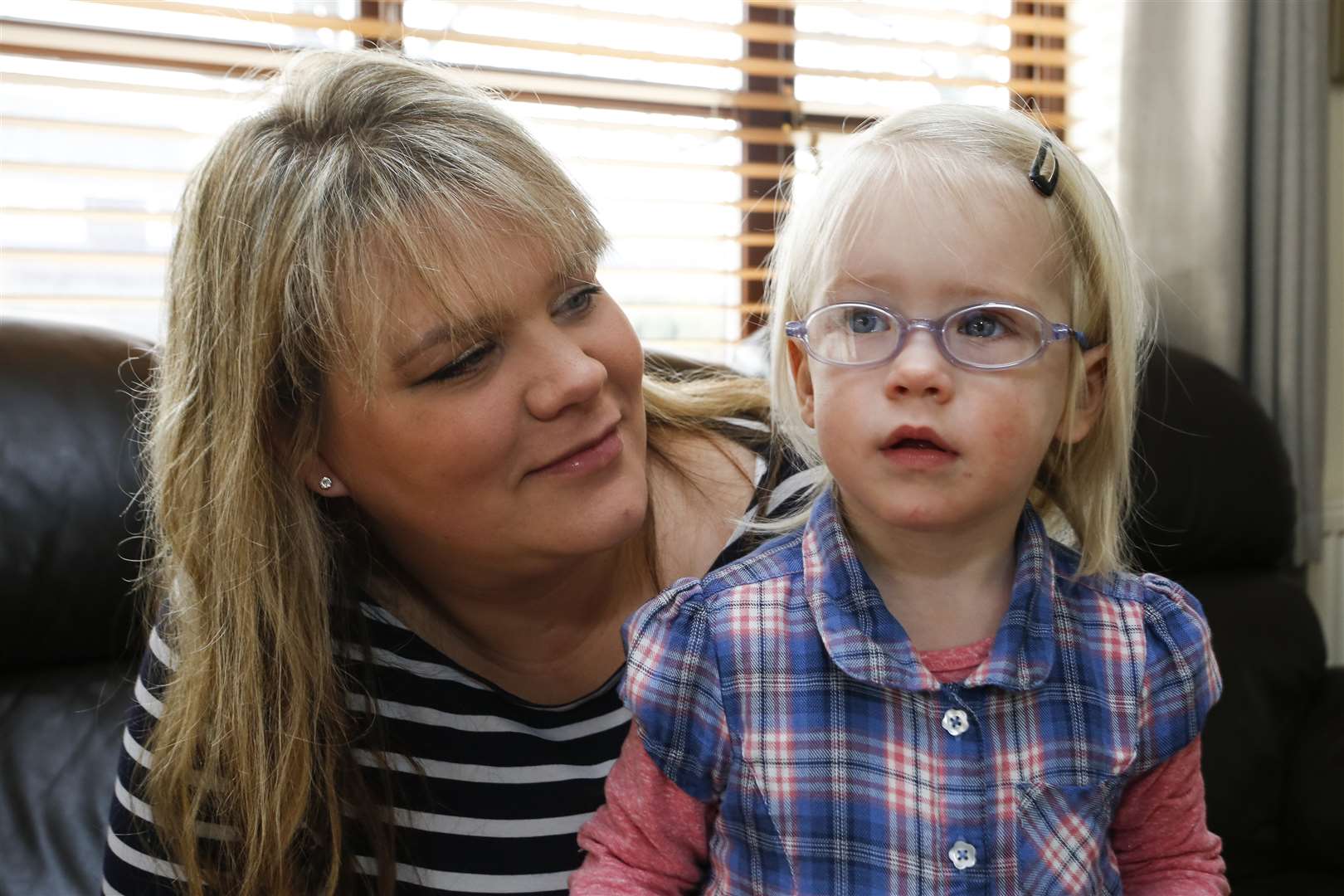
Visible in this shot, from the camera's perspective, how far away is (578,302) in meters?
1.14

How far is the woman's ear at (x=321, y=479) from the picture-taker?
1.19 metres

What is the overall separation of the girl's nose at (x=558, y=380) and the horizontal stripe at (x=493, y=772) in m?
0.40

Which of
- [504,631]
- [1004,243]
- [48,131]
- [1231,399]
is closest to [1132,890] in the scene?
[1004,243]

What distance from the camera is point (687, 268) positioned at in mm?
2998

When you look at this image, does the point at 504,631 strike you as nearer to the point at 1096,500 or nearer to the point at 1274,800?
the point at 1096,500

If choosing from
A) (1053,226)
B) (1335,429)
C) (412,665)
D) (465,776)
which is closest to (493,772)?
(465,776)

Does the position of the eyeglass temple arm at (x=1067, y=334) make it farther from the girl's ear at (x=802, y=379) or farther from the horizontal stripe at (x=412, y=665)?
the horizontal stripe at (x=412, y=665)

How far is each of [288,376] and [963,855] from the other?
0.73 m

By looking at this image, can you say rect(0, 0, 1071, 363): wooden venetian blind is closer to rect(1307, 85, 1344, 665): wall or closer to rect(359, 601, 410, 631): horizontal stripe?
rect(1307, 85, 1344, 665): wall

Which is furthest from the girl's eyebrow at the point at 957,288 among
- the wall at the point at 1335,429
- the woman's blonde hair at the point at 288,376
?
the wall at the point at 1335,429

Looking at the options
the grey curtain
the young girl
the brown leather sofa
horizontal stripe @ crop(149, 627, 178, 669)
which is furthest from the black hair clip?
the grey curtain

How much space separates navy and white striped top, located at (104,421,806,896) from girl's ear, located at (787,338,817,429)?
0.24m

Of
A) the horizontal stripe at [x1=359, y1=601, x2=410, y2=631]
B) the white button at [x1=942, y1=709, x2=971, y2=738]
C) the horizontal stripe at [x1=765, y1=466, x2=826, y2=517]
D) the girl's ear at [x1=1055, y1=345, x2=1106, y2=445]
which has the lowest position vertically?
the horizontal stripe at [x1=359, y1=601, x2=410, y2=631]

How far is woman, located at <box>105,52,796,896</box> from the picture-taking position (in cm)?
105
